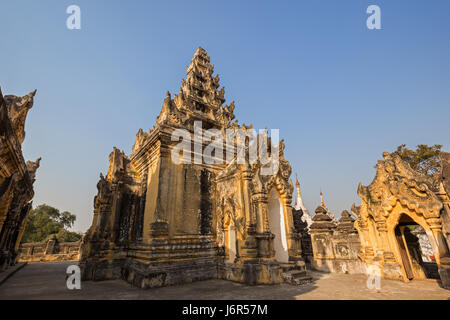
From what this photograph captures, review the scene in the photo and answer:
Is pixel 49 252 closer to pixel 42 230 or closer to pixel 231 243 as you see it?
pixel 231 243

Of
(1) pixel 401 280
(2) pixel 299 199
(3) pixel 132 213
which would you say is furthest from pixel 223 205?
(2) pixel 299 199

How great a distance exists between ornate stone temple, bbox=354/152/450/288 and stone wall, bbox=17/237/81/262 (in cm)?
2600

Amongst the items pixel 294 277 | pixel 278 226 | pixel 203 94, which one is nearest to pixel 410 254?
pixel 278 226

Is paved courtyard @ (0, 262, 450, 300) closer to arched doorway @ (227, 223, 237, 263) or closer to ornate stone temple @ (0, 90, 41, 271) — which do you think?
arched doorway @ (227, 223, 237, 263)

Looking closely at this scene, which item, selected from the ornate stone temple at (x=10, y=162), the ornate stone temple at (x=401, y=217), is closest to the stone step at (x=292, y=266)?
the ornate stone temple at (x=401, y=217)

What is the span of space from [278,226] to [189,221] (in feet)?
14.0

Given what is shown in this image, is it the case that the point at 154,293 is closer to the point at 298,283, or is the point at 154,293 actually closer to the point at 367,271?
the point at 298,283

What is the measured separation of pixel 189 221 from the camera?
9945 millimetres

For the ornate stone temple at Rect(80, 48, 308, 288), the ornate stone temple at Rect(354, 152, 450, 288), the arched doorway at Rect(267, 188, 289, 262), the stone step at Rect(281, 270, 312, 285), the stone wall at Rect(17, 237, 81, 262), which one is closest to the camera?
the ornate stone temple at Rect(354, 152, 450, 288)

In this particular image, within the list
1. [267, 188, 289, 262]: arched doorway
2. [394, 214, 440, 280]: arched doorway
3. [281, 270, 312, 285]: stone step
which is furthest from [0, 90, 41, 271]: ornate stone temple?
[394, 214, 440, 280]: arched doorway

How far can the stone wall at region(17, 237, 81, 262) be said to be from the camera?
22.0 meters

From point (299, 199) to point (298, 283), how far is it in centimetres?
2970

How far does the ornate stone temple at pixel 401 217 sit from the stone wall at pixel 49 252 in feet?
85.3

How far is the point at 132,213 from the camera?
37.2 feet
